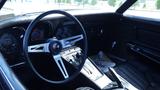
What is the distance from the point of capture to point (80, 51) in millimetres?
2576

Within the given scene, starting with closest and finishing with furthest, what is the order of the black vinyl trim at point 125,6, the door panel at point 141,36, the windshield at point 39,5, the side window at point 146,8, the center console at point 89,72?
the windshield at point 39,5 → the center console at point 89,72 → the side window at point 146,8 → the door panel at point 141,36 → the black vinyl trim at point 125,6

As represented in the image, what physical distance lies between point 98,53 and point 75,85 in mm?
1070

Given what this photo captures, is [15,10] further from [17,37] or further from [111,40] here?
[111,40]

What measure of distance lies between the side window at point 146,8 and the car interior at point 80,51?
58 millimetres

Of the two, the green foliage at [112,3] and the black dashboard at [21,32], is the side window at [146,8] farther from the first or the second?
the black dashboard at [21,32]

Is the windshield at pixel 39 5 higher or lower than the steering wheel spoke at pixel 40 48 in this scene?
higher

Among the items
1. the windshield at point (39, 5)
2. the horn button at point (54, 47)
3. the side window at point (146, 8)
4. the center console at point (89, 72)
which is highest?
the windshield at point (39, 5)

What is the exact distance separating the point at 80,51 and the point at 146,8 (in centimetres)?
81

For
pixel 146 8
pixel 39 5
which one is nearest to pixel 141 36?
pixel 146 8

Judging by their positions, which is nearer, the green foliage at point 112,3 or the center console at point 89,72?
the center console at point 89,72

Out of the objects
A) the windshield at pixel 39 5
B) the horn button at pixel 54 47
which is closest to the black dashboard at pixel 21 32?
the windshield at pixel 39 5

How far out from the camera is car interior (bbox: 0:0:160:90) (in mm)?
1899

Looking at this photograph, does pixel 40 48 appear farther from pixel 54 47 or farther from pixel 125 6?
pixel 125 6

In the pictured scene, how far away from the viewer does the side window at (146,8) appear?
273 centimetres
